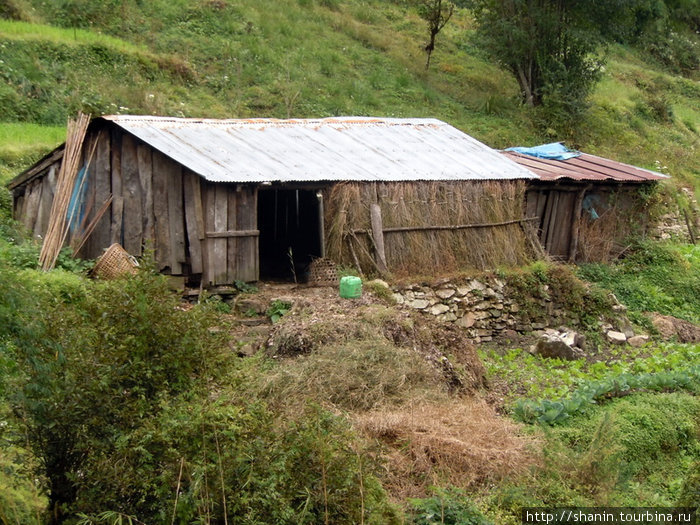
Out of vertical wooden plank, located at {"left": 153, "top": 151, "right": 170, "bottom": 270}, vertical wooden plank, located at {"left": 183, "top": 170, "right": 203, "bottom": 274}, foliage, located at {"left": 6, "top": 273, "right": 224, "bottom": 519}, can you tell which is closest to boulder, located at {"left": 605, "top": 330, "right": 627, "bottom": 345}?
vertical wooden plank, located at {"left": 183, "top": 170, "right": 203, "bottom": 274}

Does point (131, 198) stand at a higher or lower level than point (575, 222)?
higher

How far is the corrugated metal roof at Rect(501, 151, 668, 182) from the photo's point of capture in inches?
675

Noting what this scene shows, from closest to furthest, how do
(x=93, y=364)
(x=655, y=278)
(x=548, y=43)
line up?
1. (x=93, y=364)
2. (x=655, y=278)
3. (x=548, y=43)

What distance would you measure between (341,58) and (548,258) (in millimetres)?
12538

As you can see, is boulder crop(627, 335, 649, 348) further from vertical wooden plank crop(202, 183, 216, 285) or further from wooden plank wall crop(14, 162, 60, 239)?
wooden plank wall crop(14, 162, 60, 239)

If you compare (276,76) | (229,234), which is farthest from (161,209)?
(276,76)

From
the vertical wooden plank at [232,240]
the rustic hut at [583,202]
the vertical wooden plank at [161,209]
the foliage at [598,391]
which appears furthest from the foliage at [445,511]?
the rustic hut at [583,202]

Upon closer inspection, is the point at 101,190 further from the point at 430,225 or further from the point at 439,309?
the point at 439,309

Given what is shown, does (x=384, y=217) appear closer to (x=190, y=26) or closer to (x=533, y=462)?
(x=533, y=462)

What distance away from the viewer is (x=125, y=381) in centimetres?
600

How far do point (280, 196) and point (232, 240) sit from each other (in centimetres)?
427

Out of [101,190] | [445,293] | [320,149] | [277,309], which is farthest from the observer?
[320,149]

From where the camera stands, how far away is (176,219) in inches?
477

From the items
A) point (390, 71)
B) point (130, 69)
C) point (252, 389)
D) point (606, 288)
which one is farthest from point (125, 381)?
point (390, 71)
